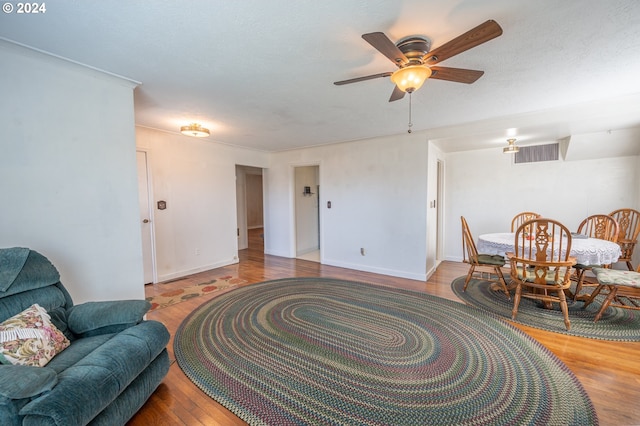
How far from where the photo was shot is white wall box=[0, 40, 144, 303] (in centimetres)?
172

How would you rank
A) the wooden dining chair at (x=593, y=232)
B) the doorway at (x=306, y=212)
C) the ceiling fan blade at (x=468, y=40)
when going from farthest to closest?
1. the doorway at (x=306, y=212)
2. the wooden dining chair at (x=593, y=232)
3. the ceiling fan blade at (x=468, y=40)

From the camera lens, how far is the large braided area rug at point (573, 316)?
2.35 m

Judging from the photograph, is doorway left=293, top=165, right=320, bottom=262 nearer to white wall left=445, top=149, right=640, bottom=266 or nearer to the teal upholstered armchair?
white wall left=445, top=149, right=640, bottom=266

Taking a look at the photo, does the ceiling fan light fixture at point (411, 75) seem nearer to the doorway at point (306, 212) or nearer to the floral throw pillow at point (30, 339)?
the floral throw pillow at point (30, 339)

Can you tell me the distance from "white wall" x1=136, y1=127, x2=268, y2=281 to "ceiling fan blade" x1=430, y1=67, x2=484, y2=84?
152 inches

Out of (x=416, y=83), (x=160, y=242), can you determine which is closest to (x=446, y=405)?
(x=416, y=83)

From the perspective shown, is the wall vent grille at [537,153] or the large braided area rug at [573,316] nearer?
the large braided area rug at [573,316]

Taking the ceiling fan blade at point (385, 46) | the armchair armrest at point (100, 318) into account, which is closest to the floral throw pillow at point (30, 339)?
the armchair armrest at point (100, 318)

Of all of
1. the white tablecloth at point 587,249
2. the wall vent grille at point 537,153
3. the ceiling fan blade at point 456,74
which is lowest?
the white tablecloth at point 587,249

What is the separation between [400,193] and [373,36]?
305cm

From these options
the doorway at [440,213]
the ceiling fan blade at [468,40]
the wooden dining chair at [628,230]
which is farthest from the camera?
the doorway at [440,213]

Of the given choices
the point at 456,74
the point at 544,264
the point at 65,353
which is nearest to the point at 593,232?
the point at 544,264

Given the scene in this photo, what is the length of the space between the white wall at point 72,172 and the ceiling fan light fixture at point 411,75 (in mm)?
2264

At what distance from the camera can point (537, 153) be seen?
→ 4238 millimetres
